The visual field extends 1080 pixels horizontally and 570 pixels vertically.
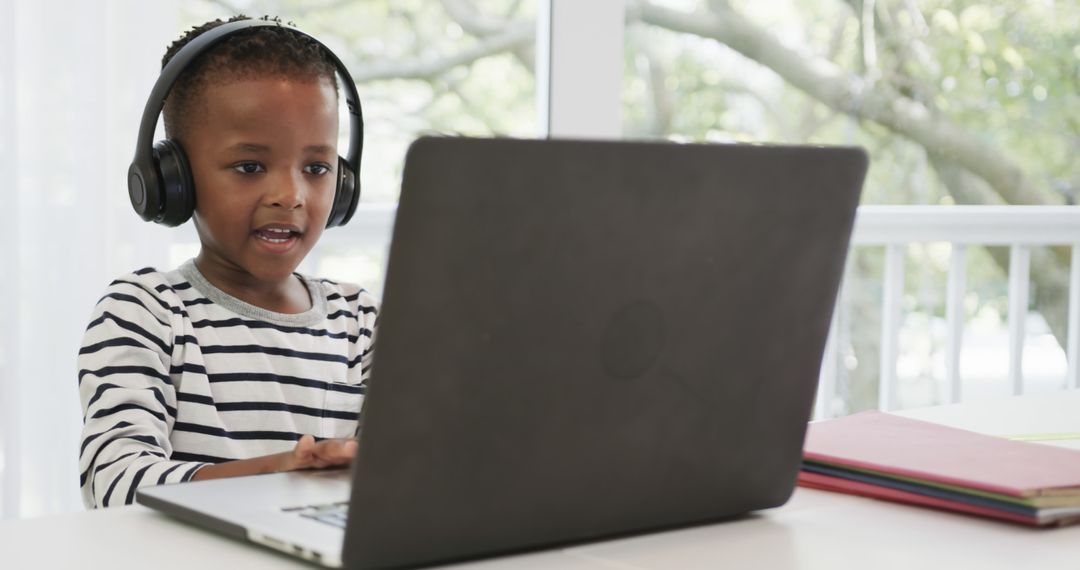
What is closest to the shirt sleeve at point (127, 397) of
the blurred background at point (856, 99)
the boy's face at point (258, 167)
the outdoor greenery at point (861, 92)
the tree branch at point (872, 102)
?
the boy's face at point (258, 167)

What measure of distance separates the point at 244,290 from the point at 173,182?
0.14 metres

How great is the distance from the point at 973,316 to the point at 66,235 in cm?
285

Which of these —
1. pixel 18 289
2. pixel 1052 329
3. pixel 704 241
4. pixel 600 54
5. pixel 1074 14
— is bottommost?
pixel 1052 329

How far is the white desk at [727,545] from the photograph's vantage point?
2.18 ft

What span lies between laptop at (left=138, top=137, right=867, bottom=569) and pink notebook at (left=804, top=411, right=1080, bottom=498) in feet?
0.36

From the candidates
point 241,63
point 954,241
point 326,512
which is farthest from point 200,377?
point 954,241

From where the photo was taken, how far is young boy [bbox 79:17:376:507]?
1167 millimetres

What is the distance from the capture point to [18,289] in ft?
6.31

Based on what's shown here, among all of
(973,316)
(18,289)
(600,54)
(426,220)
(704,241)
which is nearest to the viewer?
(426,220)

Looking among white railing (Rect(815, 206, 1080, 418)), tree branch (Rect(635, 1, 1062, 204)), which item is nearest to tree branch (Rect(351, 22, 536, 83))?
tree branch (Rect(635, 1, 1062, 204))

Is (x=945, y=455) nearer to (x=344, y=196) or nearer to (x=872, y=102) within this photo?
(x=344, y=196)

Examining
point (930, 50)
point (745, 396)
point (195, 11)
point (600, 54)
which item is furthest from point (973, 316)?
point (745, 396)

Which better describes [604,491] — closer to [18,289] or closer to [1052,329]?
[18,289]

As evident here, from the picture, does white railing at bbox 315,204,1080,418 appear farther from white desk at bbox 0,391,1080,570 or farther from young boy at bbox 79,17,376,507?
white desk at bbox 0,391,1080,570
